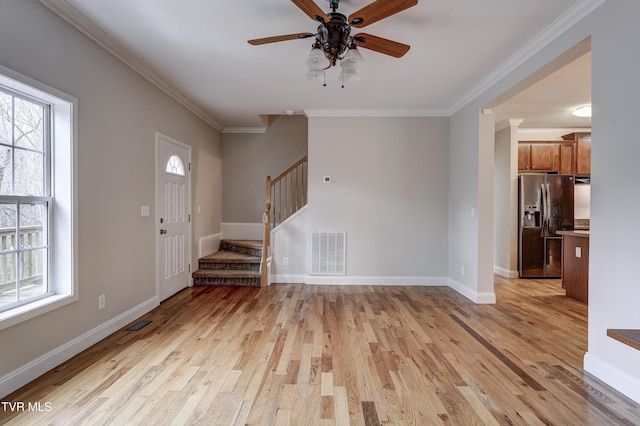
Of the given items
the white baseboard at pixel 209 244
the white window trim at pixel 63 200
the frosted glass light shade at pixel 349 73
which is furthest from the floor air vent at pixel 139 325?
the frosted glass light shade at pixel 349 73

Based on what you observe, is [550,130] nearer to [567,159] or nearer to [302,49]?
[567,159]

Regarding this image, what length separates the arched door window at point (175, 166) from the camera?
4.47 meters

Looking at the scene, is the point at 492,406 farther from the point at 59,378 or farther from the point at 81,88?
the point at 81,88

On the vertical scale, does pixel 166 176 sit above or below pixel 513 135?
below

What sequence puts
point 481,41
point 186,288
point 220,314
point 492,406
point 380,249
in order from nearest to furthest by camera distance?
point 492,406
point 481,41
point 220,314
point 186,288
point 380,249

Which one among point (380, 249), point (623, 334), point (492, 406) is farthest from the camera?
point (380, 249)

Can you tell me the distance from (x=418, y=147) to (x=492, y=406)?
3.96m

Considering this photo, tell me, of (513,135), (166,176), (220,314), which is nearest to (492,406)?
(220,314)

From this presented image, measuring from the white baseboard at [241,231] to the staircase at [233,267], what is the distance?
499 millimetres

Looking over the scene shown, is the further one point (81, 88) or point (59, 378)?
point (81, 88)

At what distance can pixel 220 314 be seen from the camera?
3.80 metres

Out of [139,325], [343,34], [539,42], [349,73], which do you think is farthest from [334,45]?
[139,325]

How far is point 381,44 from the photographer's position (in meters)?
2.54

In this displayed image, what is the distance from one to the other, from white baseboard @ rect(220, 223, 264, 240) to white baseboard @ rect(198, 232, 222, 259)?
0.54 feet
